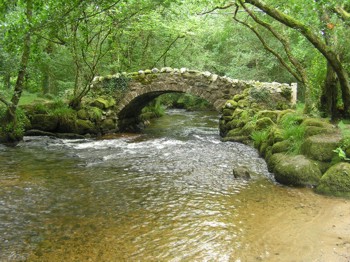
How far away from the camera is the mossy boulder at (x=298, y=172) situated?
6.35 meters

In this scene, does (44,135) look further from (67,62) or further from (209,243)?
(209,243)

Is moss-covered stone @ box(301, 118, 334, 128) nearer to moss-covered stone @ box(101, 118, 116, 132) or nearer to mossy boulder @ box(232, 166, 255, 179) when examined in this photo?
mossy boulder @ box(232, 166, 255, 179)

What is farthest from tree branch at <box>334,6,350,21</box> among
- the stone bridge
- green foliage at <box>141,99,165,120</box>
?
Answer: green foliage at <box>141,99,165,120</box>

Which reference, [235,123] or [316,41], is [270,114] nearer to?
[235,123]

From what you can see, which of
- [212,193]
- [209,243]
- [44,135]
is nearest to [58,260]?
[209,243]

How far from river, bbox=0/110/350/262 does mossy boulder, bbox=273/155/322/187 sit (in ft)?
0.69

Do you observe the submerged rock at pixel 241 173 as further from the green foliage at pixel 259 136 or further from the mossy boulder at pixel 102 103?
the mossy boulder at pixel 102 103

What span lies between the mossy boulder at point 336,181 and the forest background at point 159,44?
2512 millimetres

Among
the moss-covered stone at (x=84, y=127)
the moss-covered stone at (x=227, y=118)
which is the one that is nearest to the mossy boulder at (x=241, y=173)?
the moss-covered stone at (x=227, y=118)

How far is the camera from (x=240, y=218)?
5062 mm

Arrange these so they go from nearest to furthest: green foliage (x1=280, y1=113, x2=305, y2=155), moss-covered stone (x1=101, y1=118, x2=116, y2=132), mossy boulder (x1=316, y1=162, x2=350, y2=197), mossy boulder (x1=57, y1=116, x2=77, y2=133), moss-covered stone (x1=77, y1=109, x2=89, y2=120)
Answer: mossy boulder (x1=316, y1=162, x2=350, y2=197) → green foliage (x1=280, y1=113, x2=305, y2=155) → mossy boulder (x1=57, y1=116, x2=77, y2=133) → moss-covered stone (x1=77, y1=109, x2=89, y2=120) → moss-covered stone (x1=101, y1=118, x2=116, y2=132)

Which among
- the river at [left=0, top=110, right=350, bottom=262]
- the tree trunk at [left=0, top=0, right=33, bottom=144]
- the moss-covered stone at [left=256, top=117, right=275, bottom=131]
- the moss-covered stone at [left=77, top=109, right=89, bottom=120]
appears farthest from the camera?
the moss-covered stone at [left=77, top=109, right=89, bottom=120]

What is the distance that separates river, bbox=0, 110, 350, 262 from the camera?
4.09 metres

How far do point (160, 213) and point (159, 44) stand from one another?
15.0m
